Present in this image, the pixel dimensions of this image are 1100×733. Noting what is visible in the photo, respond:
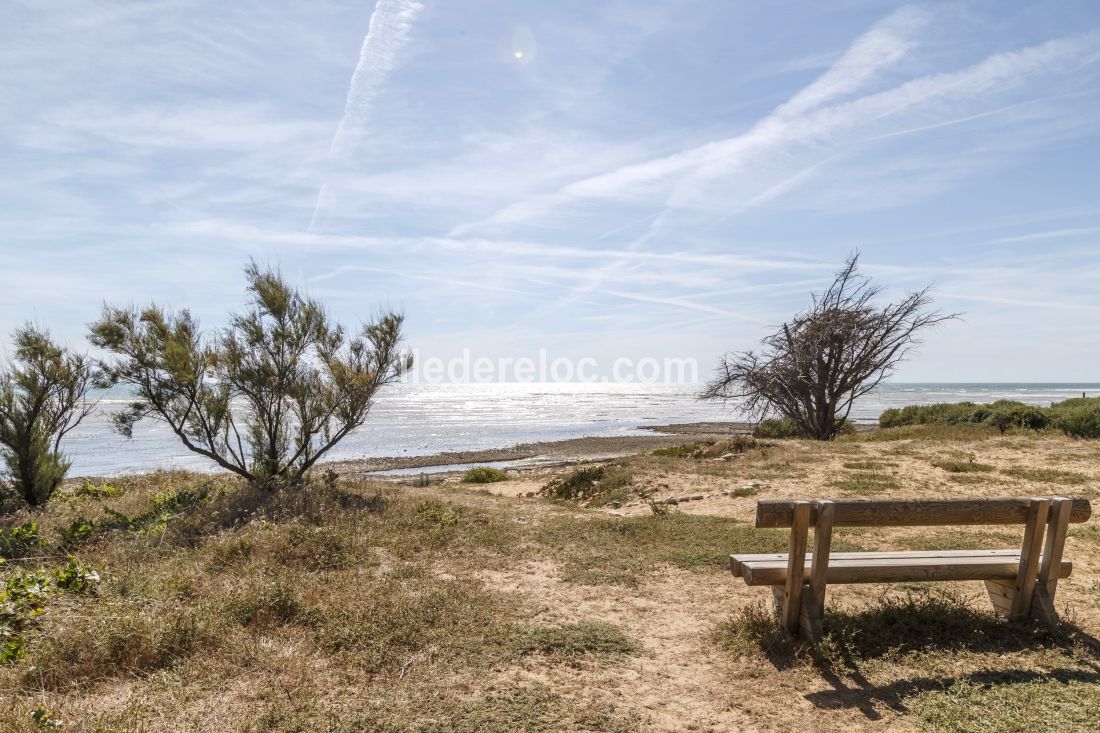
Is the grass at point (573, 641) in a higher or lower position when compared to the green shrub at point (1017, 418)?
lower

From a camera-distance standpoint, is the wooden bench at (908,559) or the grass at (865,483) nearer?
the wooden bench at (908,559)

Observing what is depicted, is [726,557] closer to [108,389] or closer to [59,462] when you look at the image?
[108,389]

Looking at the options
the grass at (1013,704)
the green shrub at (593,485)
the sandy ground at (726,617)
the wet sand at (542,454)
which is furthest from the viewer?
the wet sand at (542,454)

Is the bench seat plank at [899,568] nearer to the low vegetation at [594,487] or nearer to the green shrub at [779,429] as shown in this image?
the low vegetation at [594,487]

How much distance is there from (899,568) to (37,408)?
17.9m

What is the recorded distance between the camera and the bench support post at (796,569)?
4781 millimetres

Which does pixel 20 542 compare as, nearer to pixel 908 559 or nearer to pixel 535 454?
pixel 908 559

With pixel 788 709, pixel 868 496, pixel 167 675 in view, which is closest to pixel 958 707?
pixel 788 709

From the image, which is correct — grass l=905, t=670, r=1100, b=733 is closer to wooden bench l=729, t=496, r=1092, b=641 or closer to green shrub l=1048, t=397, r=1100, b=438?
wooden bench l=729, t=496, r=1092, b=641

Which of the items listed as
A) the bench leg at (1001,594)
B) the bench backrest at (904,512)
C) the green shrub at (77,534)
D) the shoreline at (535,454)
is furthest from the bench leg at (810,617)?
the shoreline at (535,454)

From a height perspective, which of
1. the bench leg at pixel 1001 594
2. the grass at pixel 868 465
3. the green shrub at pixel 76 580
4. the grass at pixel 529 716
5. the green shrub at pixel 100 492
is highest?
the bench leg at pixel 1001 594

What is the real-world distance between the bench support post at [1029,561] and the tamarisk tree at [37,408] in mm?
16909

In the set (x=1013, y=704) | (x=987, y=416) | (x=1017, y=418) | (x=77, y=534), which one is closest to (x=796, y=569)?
(x=1013, y=704)

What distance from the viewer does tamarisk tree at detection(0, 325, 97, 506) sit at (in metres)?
14.0
